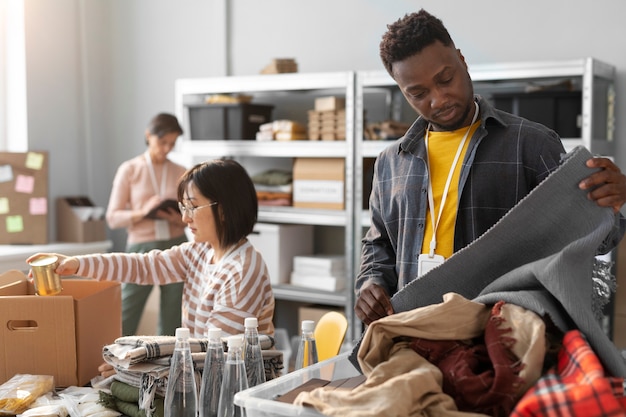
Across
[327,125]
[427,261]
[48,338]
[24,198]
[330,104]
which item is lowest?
[48,338]

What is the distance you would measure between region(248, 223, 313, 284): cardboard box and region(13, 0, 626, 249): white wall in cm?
106

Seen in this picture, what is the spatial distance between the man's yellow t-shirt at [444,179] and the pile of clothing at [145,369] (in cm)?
46

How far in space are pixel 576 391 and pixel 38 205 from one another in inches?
173

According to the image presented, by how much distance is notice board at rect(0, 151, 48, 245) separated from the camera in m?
4.72

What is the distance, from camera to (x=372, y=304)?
1.55 m

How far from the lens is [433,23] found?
67.4 inches

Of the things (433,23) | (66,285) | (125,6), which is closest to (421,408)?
(433,23)

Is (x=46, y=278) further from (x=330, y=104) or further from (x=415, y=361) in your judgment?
(x=330, y=104)

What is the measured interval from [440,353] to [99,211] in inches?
170

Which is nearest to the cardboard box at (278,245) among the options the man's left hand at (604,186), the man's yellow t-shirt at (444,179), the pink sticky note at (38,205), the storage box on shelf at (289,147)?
the storage box on shelf at (289,147)

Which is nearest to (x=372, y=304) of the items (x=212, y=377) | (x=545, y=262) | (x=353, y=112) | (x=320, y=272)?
(x=212, y=377)

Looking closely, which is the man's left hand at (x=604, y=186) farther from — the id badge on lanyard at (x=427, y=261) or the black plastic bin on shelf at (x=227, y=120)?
the black plastic bin on shelf at (x=227, y=120)

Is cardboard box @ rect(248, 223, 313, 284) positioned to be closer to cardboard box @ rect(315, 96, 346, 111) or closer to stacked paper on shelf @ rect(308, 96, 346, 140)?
stacked paper on shelf @ rect(308, 96, 346, 140)

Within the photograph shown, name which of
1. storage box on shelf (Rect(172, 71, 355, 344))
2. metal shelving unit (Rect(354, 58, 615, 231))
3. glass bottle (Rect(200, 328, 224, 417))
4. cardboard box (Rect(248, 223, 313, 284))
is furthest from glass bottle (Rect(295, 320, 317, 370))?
cardboard box (Rect(248, 223, 313, 284))
